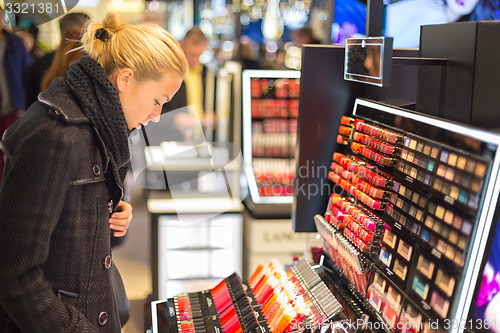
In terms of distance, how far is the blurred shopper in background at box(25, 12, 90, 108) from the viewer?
268cm

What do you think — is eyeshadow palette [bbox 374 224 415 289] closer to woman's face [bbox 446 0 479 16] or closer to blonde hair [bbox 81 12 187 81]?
blonde hair [bbox 81 12 187 81]

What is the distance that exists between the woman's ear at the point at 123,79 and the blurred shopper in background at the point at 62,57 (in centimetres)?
21

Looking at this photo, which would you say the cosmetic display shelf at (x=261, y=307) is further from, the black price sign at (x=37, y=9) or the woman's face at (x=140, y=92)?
the black price sign at (x=37, y=9)

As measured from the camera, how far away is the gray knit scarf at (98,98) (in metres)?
1.46

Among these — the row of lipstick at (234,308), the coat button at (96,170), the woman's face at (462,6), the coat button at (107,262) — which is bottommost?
the row of lipstick at (234,308)

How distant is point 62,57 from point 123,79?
4.48ft

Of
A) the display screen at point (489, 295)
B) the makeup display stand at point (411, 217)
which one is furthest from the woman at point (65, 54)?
the display screen at point (489, 295)

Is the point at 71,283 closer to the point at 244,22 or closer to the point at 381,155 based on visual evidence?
the point at 381,155

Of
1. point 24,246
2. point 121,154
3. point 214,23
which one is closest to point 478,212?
point 121,154

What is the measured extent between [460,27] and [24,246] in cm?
125

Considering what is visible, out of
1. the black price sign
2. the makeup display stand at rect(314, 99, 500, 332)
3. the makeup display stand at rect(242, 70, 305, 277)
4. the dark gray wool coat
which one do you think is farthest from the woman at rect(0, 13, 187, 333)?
the makeup display stand at rect(242, 70, 305, 277)

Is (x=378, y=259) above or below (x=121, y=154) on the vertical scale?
below

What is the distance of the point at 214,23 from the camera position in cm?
1498

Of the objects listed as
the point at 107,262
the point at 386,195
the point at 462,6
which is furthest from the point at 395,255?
the point at 462,6
